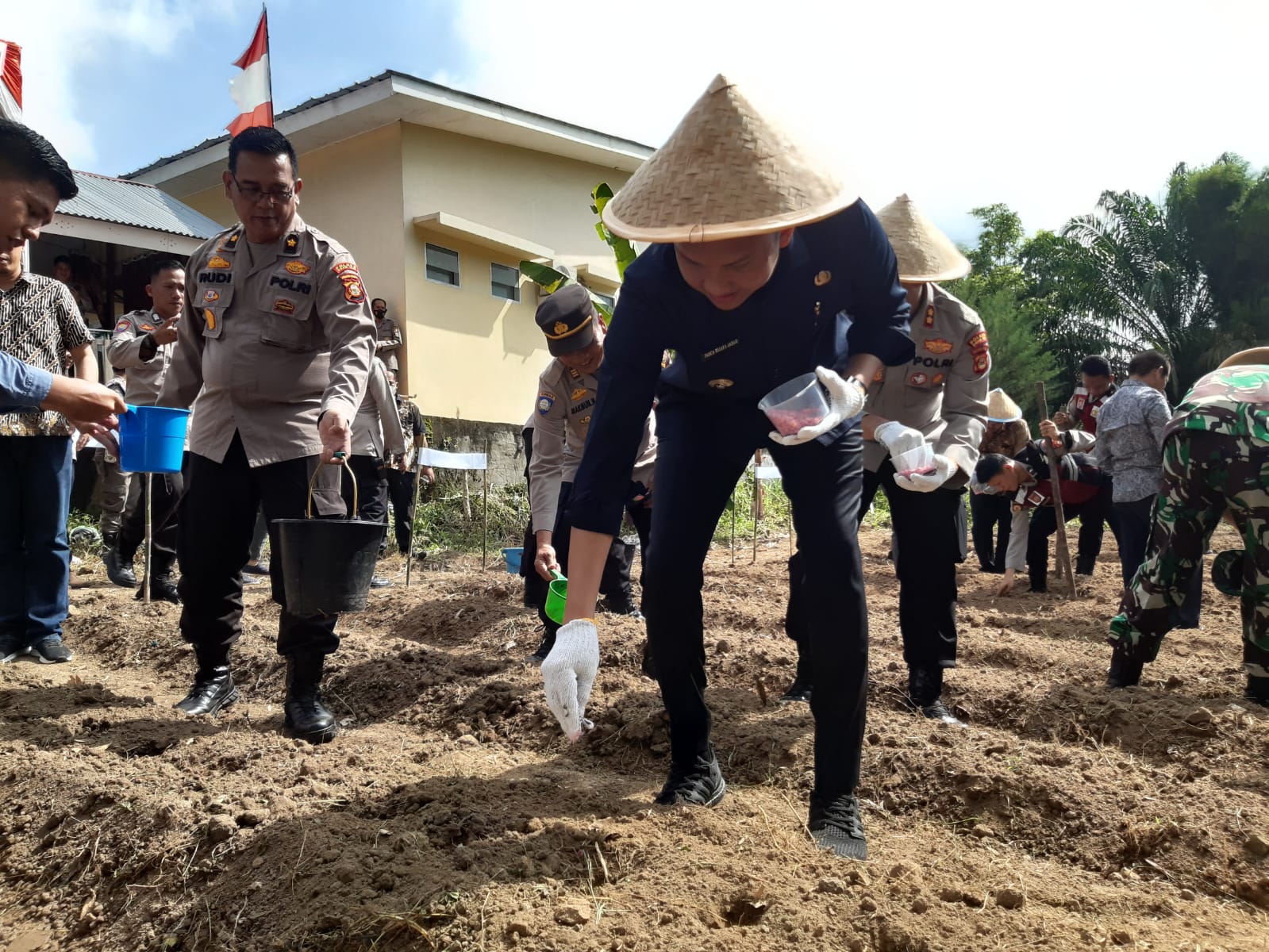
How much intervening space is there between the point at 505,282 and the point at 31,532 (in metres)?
9.57

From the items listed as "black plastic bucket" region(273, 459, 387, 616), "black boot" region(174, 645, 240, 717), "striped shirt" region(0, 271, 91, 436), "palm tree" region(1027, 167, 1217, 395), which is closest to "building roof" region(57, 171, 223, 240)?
"striped shirt" region(0, 271, 91, 436)

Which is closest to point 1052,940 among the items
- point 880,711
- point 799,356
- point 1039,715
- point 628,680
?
point 799,356

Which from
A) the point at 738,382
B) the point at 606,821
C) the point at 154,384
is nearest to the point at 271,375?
the point at 738,382

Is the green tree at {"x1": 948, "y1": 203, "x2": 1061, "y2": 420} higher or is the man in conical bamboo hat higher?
the green tree at {"x1": 948, "y1": 203, "x2": 1061, "y2": 420}

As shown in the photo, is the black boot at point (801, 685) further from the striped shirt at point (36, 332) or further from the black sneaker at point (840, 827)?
the striped shirt at point (36, 332)

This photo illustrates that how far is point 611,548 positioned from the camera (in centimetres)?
453

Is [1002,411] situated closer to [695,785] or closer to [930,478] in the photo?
[930,478]

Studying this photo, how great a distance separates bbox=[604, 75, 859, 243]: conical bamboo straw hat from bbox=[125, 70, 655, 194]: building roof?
9.78 m

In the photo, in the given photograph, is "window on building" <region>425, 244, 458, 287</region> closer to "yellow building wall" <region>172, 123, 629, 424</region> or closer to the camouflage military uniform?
"yellow building wall" <region>172, 123, 629, 424</region>

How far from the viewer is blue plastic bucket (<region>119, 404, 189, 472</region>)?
428 centimetres

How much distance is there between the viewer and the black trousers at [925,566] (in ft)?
10.8

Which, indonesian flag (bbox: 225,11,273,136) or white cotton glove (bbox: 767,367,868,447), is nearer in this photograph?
white cotton glove (bbox: 767,367,868,447)

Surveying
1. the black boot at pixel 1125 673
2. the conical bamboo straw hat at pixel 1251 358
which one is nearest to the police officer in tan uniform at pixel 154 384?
the black boot at pixel 1125 673

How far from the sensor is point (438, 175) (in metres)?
12.1
